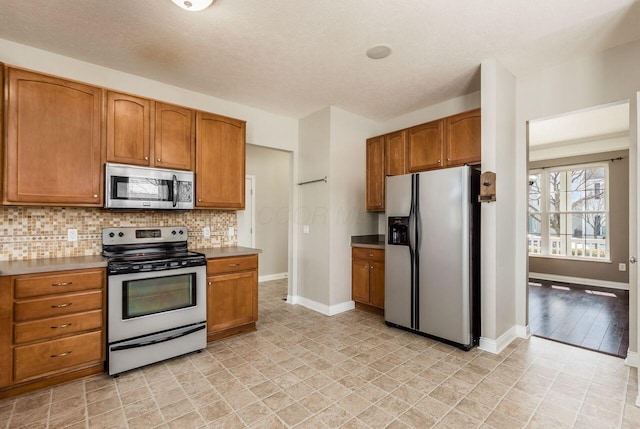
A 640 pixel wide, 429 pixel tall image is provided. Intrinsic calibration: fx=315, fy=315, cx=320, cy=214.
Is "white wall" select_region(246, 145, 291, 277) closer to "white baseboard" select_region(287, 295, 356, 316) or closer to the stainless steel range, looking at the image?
"white baseboard" select_region(287, 295, 356, 316)

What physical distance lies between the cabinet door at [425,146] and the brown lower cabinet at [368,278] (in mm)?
1166

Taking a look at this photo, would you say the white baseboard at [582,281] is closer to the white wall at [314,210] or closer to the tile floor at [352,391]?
the tile floor at [352,391]

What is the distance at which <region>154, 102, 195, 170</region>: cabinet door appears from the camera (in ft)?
9.89

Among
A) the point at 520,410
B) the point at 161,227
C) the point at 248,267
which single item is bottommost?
the point at 520,410

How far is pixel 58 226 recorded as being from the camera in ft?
9.09

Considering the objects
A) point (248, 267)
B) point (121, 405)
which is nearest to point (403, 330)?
point (248, 267)

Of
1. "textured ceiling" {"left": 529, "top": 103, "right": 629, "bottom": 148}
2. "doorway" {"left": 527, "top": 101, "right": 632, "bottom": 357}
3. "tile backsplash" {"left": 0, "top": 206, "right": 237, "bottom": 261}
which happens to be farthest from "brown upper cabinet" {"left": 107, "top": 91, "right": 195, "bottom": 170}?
"doorway" {"left": 527, "top": 101, "right": 632, "bottom": 357}

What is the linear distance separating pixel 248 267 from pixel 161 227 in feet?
3.19

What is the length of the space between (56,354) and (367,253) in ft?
10.4

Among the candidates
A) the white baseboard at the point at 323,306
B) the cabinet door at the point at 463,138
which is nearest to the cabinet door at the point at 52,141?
the white baseboard at the point at 323,306

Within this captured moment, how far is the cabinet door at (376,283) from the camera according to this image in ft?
12.9

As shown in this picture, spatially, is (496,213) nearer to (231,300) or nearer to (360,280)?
(360,280)

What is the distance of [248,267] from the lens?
11.0 ft

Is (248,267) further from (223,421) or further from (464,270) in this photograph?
(464,270)
